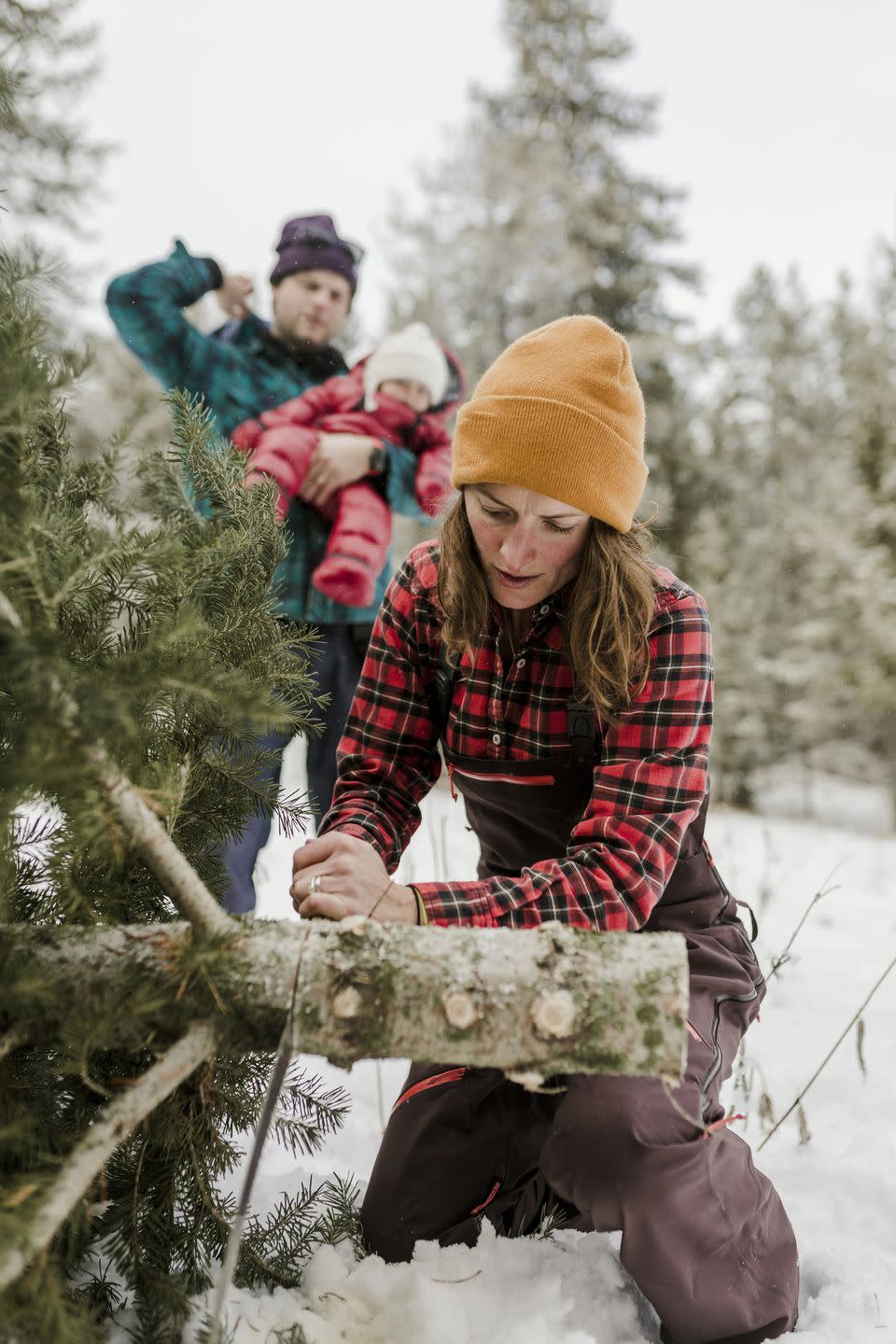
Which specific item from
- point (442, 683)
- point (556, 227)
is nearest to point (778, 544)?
Answer: point (556, 227)

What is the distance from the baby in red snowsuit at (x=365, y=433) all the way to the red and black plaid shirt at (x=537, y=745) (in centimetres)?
78

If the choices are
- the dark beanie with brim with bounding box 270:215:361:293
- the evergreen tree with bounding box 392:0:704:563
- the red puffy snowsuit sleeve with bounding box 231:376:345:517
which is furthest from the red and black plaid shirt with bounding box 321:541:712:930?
the evergreen tree with bounding box 392:0:704:563

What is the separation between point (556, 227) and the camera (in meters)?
11.0

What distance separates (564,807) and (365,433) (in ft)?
6.11

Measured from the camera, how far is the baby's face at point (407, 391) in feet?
11.1

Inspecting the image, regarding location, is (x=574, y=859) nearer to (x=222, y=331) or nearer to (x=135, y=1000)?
(x=135, y=1000)

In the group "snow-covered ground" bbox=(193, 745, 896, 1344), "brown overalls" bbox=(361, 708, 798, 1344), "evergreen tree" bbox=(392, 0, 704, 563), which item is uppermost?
"evergreen tree" bbox=(392, 0, 704, 563)

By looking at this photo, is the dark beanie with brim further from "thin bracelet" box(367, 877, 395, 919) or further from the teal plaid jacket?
"thin bracelet" box(367, 877, 395, 919)

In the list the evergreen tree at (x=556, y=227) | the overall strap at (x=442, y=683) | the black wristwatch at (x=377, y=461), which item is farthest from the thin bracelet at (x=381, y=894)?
the evergreen tree at (x=556, y=227)

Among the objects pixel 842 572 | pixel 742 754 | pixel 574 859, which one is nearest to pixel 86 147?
pixel 574 859

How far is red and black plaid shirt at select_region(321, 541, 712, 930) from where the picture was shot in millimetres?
1615

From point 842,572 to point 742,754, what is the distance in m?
3.80

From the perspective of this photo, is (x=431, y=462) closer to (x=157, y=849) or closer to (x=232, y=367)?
(x=232, y=367)

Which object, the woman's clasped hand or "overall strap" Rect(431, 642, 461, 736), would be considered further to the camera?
"overall strap" Rect(431, 642, 461, 736)
